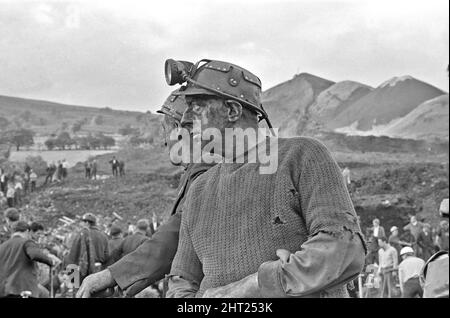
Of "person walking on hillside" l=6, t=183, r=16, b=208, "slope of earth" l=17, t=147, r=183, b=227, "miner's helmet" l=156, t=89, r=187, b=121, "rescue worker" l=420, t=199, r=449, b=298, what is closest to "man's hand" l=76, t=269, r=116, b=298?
"rescue worker" l=420, t=199, r=449, b=298

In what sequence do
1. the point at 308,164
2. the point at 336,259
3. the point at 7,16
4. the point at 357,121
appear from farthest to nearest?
1. the point at 357,121
2. the point at 7,16
3. the point at 308,164
4. the point at 336,259

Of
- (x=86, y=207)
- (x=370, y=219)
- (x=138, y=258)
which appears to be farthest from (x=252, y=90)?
(x=86, y=207)

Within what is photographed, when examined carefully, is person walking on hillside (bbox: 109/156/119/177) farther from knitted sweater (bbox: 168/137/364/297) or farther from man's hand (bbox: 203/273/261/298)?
man's hand (bbox: 203/273/261/298)

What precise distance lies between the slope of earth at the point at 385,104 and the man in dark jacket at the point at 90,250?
26.6m

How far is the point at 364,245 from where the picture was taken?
238 centimetres

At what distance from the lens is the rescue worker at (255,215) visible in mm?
2322

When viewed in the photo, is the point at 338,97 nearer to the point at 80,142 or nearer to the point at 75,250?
the point at 80,142

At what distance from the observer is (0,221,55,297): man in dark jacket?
9453 mm

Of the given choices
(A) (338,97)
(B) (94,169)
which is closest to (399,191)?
(A) (338,97)

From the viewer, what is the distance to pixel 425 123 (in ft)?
121

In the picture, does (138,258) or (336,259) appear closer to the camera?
(336,259)

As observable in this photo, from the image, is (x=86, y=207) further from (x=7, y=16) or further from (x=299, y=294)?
(x=299, y=294)

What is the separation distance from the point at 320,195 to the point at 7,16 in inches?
114

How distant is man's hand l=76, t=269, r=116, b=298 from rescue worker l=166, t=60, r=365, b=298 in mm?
451
